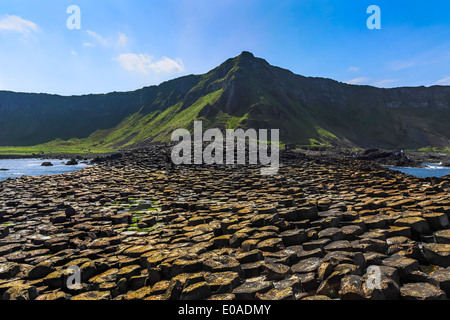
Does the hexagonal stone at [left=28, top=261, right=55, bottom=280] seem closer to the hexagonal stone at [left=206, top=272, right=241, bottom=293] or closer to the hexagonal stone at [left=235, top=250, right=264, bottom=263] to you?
the hexagonal stone at [left=206, top=272, right=241, bottom=293]

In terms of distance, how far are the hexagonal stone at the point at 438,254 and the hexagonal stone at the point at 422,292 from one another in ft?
4.71

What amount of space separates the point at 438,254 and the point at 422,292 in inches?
77.1

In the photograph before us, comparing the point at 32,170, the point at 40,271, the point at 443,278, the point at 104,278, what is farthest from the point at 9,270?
the point at 32,170

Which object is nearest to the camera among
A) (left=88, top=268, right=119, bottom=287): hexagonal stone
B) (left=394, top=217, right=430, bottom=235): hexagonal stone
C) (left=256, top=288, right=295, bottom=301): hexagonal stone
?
(left=256, top=288, right=295, bottom=301): hexagonal stone

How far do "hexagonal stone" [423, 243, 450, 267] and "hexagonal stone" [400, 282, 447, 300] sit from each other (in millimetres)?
1436

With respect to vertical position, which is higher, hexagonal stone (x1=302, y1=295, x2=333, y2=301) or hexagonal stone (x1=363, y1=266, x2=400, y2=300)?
hexagonal stone (x1=363, y1=266, x2=400, y2=300)

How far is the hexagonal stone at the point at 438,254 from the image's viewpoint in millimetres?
6828

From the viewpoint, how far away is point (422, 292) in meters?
5.56

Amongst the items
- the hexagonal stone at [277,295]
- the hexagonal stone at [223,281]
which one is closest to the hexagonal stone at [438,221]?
the hexagonal stone at [277,295]

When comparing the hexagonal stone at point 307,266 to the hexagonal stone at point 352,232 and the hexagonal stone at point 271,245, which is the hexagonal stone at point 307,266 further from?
the hexagonal stone at point 352,232

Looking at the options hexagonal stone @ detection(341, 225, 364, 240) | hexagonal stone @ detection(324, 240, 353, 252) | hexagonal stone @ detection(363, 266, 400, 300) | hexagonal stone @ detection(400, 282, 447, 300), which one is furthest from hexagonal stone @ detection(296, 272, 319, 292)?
hexagonal stone @ detection(341, 225, 364, 240)

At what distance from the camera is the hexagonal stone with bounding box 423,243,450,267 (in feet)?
22.4

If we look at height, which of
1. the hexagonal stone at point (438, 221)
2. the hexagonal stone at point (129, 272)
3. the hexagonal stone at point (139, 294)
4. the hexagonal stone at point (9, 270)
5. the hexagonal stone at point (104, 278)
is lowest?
the hexagonal stone at point (9, 270)

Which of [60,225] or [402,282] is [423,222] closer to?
[402,282]
